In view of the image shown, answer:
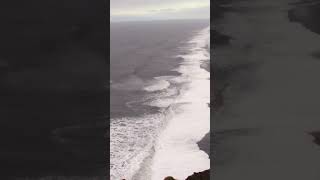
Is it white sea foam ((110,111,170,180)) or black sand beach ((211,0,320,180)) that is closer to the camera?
black sand beach ((211,0,320,180))

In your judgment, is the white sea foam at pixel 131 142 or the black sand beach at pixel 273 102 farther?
the white sea foam at pixel 131 142

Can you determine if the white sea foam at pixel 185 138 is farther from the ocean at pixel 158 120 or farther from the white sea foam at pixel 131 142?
the white sea foam at pixel 131 142

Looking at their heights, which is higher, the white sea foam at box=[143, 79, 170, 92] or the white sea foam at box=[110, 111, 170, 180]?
the white sea foam at box=[143, 79, 170, 92]
